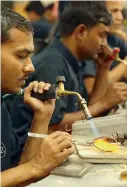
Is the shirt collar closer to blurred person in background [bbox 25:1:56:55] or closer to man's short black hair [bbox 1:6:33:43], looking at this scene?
man's short black hair [bbox 1:6:33:43]

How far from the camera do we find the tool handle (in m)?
1.46

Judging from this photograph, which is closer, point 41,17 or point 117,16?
point 117,16

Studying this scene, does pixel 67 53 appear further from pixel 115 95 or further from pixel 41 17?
pixel 41 17

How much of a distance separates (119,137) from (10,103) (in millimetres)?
676

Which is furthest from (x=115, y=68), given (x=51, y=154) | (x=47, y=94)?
(x=51, y=154)

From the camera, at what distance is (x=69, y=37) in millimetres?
2250

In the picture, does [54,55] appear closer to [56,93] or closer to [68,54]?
[68,54]

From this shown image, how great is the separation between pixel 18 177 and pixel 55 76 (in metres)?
0.81

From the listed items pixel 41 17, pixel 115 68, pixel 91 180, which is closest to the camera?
pixel 91 180

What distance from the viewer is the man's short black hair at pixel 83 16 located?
221cm

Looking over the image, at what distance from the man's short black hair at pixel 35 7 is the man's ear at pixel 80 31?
1354mm

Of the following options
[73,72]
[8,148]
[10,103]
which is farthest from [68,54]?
[8,148]

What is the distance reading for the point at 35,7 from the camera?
3527mm

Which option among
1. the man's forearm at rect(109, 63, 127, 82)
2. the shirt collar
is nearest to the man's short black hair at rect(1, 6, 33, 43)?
the shirt collar
